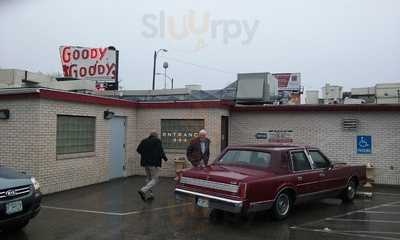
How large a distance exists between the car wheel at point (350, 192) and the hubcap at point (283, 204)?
2.67 meters

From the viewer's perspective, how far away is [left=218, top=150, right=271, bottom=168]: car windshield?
952cm

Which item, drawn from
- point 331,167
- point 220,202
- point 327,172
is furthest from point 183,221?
point 331,167

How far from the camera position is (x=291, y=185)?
367 inches

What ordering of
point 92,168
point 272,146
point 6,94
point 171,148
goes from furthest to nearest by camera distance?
point 171,148 → point 92,168 → point 6,94 → point 272,146

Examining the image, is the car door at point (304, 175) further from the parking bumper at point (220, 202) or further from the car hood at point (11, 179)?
the car hood at point (11, 179)

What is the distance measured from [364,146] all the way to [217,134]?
4.89 meters

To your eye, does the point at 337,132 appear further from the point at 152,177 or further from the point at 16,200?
the point at 16,200

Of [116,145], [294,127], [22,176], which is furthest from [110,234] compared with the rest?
[294,127]

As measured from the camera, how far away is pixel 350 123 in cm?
1527

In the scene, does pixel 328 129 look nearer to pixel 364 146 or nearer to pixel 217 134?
pixel 364 146

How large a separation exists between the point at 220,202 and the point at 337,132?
8213 mm

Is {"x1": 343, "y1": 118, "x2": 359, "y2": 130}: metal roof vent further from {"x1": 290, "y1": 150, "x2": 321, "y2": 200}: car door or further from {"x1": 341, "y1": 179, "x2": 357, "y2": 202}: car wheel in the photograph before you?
{"x1": 290, "y1": 150, "x2": 321, "y2": 200}: car door

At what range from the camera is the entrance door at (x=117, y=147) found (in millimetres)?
15523

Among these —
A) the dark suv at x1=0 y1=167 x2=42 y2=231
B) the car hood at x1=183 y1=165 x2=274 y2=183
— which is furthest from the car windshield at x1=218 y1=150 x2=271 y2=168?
the dark suv at x1=0 y1=167 x2=42 y2=231
